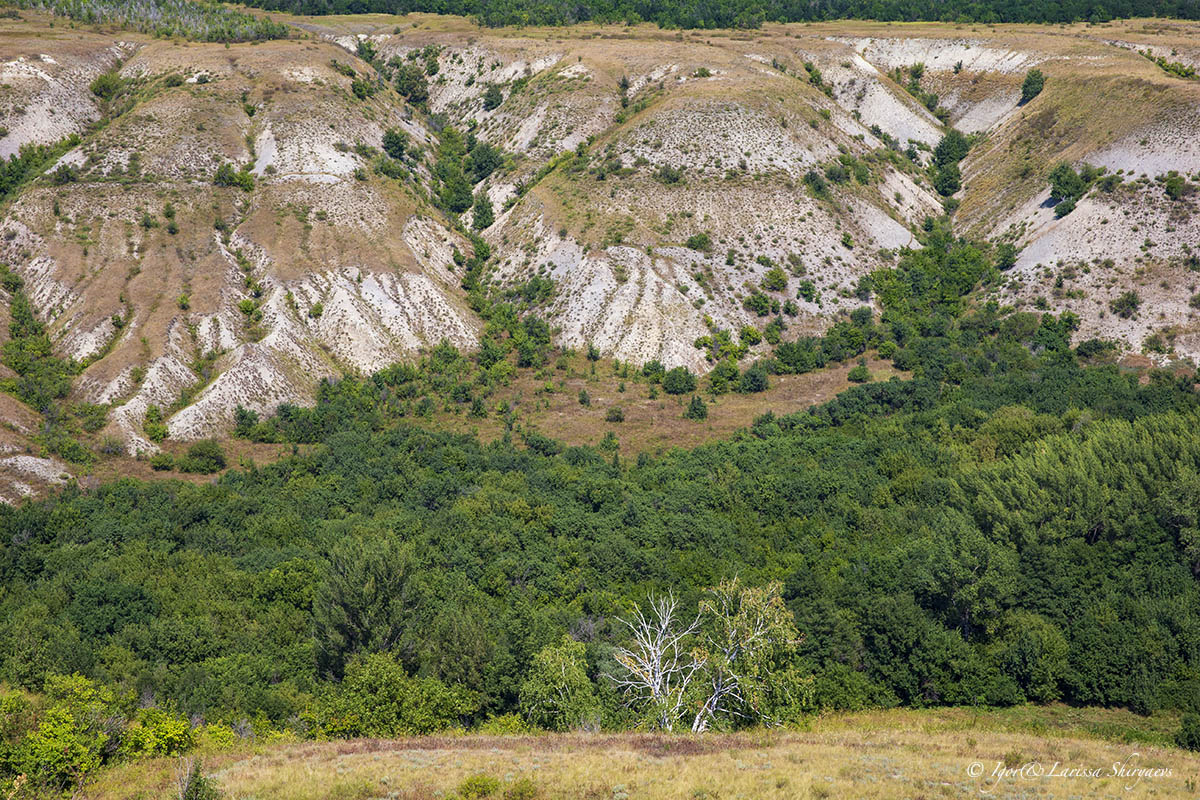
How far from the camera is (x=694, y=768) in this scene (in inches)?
1372

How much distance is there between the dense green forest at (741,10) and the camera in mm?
165750

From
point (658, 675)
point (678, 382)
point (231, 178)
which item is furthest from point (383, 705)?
point (231, 178)

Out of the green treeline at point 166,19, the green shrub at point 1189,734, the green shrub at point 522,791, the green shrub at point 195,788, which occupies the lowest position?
the green shrub at point 1189,734

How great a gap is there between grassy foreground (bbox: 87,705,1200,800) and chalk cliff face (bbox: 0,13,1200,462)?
2180 inches

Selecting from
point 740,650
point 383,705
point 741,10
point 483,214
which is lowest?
point 483,214

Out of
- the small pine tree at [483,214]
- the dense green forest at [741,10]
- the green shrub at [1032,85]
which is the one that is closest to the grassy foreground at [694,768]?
A: the small pine tree at [483,214]

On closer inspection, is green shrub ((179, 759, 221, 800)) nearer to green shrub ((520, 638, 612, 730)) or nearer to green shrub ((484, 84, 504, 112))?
green shrub ((520, 638, 612, 730))

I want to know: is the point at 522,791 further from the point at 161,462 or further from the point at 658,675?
the point at 161,462

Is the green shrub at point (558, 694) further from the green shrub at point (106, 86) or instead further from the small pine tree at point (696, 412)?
the green shrub at point (106, 86)

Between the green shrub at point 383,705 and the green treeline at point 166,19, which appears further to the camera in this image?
the green treeline at point 166,19

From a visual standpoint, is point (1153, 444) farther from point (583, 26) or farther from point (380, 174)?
point (583, 26)

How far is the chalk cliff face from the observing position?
97.1 meters

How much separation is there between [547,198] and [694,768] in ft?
299

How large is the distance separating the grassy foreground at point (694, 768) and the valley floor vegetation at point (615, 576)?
4.59 m
